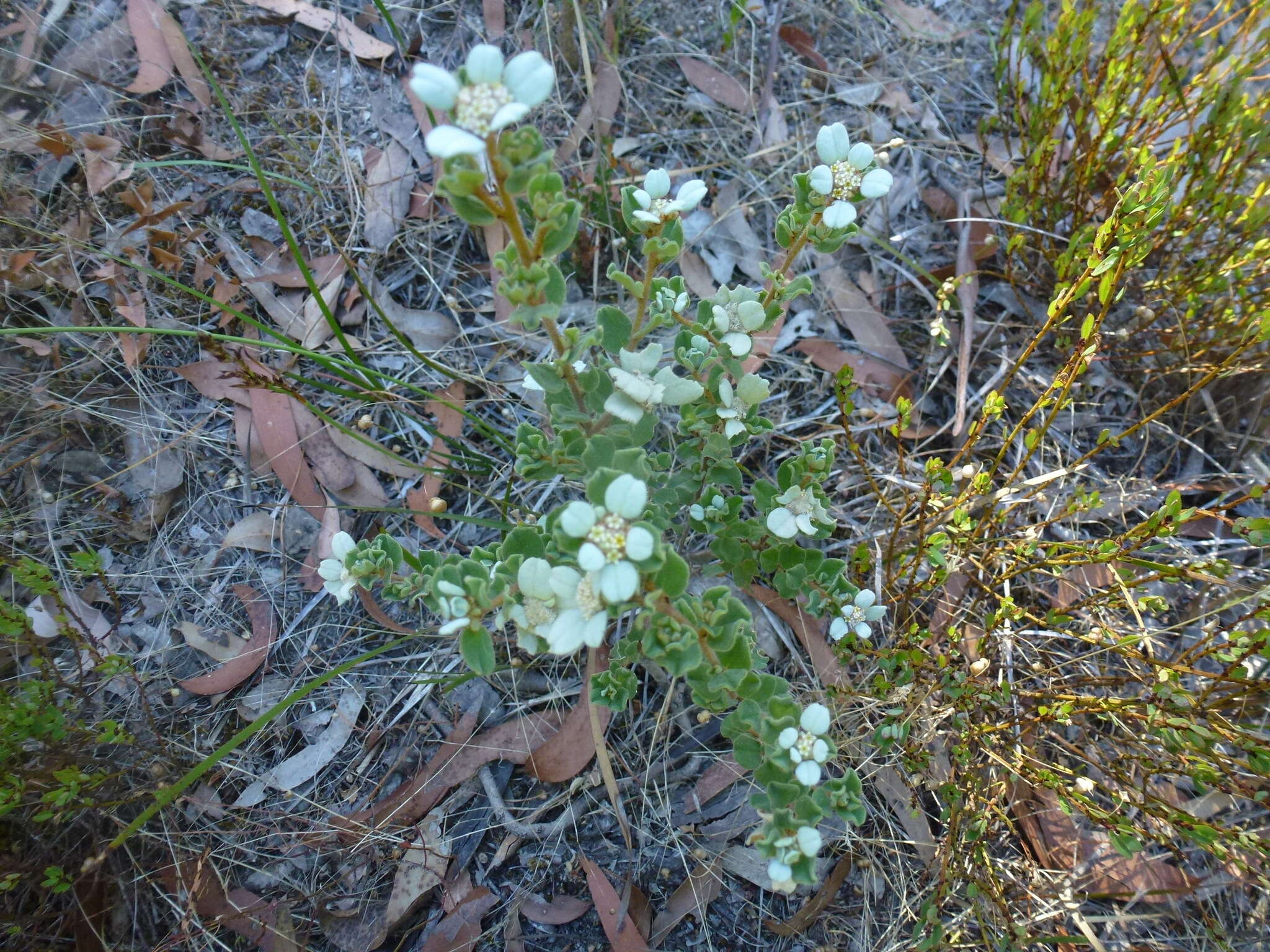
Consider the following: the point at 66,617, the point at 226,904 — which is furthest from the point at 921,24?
the point at 226,904

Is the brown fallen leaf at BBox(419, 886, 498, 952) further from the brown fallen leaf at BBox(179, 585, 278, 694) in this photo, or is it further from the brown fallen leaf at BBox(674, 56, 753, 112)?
the brown fallen leaf at BBox(674, 56, 753, 112)

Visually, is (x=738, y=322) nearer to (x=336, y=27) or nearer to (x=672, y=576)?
(x=672, y=576)

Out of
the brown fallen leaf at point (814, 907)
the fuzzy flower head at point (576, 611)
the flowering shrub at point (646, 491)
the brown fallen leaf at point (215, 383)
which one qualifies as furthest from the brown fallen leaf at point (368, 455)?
the brown fallen leaf at point (814, 907)

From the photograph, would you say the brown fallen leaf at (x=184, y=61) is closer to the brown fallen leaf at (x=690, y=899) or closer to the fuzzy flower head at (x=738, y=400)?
the fuzzy flower head at (x=738, y=400)

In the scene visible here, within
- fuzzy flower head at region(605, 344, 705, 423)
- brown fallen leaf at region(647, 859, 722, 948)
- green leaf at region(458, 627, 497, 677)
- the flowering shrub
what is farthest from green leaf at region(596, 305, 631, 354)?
brown fallen leaf at region(647, 859, 722, 948)

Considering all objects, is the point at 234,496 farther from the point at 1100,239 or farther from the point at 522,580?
the point at 1100,239

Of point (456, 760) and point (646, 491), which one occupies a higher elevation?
point (646, 491)

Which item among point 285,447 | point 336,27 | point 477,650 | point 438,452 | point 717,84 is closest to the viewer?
point 477,650
